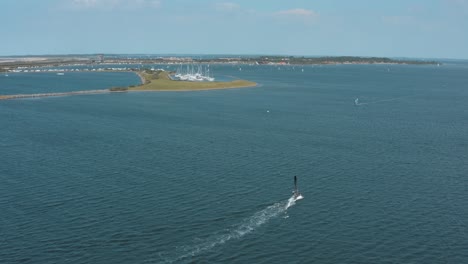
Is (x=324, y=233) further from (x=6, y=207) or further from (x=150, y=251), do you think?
(x=6, y=207)

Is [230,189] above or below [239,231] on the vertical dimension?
above

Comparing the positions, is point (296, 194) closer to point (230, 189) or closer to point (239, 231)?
point (230, 189)

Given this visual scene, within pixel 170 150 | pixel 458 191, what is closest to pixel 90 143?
pixel 170 150

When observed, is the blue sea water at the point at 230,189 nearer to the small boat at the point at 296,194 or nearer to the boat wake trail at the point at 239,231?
the boat wake trail at the point at 239,231

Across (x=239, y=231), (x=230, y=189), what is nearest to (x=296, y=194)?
(x=230, y=189)

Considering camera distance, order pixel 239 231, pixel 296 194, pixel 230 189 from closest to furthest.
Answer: pixel 239 231 < pixel 296 194 < pixel 230 189

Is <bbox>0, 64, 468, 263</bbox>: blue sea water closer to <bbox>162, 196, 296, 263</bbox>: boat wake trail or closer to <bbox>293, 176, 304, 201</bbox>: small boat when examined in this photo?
<bbox>162, 196, 296, 263</bbox>: boat wake trail
